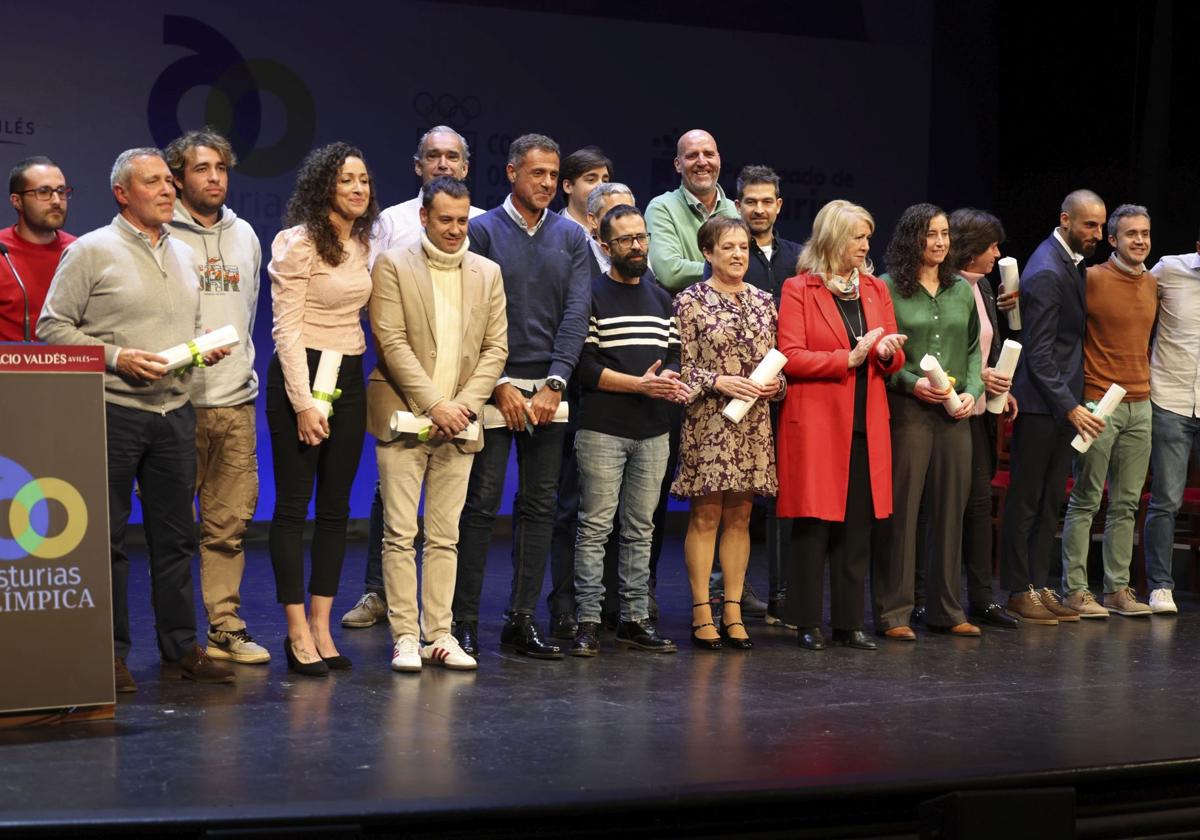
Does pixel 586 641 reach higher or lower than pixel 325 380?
lower

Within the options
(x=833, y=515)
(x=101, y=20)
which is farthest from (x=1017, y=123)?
(x=101, y=20)

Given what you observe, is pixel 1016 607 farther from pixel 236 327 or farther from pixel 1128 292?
pixel 236 327

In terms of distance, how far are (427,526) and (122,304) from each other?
1173 millimetres

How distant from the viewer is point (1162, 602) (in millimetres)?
6195

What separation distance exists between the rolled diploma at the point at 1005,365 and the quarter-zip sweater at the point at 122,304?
2.99 meters

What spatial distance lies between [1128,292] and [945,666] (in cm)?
199

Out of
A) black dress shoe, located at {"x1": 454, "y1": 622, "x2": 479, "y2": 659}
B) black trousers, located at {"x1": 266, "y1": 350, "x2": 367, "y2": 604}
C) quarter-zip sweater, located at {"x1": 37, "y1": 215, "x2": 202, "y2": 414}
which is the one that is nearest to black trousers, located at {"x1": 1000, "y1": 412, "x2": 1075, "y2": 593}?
black dress shoe, located at {"x1": 454, "y1": 622, "x2": 479, "y2": 659}

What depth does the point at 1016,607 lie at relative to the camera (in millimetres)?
5984

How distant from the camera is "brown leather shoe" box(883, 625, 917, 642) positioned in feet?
17.8

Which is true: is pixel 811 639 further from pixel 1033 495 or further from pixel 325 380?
pixel 325 380

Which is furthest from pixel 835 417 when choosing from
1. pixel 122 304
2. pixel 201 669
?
pixel 122 304

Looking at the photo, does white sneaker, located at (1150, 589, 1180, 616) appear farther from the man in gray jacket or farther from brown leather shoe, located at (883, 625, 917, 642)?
the man in gray jacket

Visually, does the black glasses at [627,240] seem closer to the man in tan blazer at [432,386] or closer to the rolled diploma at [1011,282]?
the man in tan blazer at [432,386]

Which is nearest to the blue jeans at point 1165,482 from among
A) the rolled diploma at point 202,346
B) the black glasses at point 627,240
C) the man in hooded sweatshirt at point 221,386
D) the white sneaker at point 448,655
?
the black glasses at point 627,240
